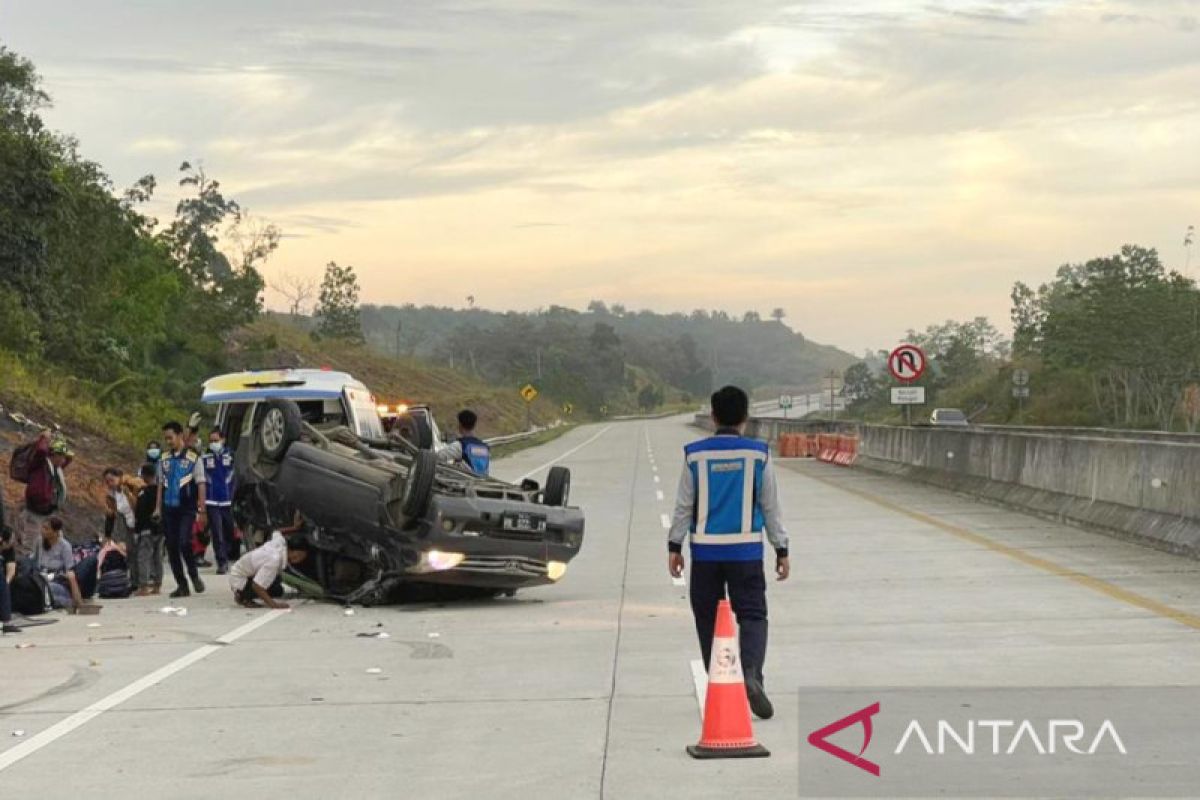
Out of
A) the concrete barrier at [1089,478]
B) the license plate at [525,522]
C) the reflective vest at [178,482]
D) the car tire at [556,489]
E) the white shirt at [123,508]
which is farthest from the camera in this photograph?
the concrete barrier at [1089,478]

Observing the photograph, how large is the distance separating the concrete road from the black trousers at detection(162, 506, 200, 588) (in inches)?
15.8

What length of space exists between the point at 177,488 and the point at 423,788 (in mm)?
9648

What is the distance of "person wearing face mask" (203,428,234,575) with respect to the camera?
58.7ft

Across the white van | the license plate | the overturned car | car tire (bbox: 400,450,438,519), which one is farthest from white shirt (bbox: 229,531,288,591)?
the white van

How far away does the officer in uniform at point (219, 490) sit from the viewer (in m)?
17.9

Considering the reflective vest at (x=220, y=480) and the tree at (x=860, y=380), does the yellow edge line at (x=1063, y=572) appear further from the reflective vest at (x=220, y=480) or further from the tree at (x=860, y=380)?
the tree at (x=860, y=380)

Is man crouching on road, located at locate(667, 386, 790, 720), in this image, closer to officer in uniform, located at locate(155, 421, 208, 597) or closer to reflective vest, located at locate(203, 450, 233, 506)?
officer in uniform, located at locate(155, 421, 208, 597)

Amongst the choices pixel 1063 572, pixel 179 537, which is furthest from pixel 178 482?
pixel 1063 572

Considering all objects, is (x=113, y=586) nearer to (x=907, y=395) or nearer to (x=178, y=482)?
(x=178, y=482)

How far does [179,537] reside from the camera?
16438 mm

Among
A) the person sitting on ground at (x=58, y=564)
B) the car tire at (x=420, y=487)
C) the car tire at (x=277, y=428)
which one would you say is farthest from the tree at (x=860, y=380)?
the car tire at (x=420, y=487)

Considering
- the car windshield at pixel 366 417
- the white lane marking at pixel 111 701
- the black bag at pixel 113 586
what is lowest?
the black bag at pixel 113 586

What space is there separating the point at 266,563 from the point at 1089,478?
440 inches

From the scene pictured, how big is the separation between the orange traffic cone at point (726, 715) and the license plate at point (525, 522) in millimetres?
6621
